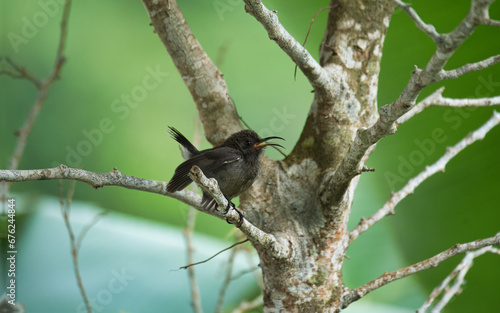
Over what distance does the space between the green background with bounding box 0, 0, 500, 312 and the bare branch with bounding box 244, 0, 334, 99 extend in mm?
1443

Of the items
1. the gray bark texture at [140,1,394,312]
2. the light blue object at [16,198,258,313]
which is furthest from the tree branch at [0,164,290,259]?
the light blue object at [16,198,258,313]

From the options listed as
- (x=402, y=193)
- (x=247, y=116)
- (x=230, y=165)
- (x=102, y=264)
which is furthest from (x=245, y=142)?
(x=102, y=264)

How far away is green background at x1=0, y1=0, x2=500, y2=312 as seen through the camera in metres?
3.55

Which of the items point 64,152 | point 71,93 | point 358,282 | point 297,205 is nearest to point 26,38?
point 71,93

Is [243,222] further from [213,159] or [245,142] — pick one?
[245,142]

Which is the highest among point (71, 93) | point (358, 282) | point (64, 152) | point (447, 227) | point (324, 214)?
point (71, 93)

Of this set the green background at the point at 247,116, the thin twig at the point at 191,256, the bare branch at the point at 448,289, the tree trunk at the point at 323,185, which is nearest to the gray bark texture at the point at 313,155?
the tree trunk at the point at 323,185

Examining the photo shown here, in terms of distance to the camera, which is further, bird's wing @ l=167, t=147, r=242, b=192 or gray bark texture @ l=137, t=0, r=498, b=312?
bird's wing @ l=167, t=147, r=242, b=192

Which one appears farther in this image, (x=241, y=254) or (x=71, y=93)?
(x=241, y=254)

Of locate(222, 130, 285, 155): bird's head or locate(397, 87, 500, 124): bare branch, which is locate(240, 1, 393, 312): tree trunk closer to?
locate(222, 130, 285, 155): bird's head

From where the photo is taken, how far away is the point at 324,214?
220 cm

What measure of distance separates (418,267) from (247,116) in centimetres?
201

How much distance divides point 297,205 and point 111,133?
1.91 meters

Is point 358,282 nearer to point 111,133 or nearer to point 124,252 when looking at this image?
point 124,252
